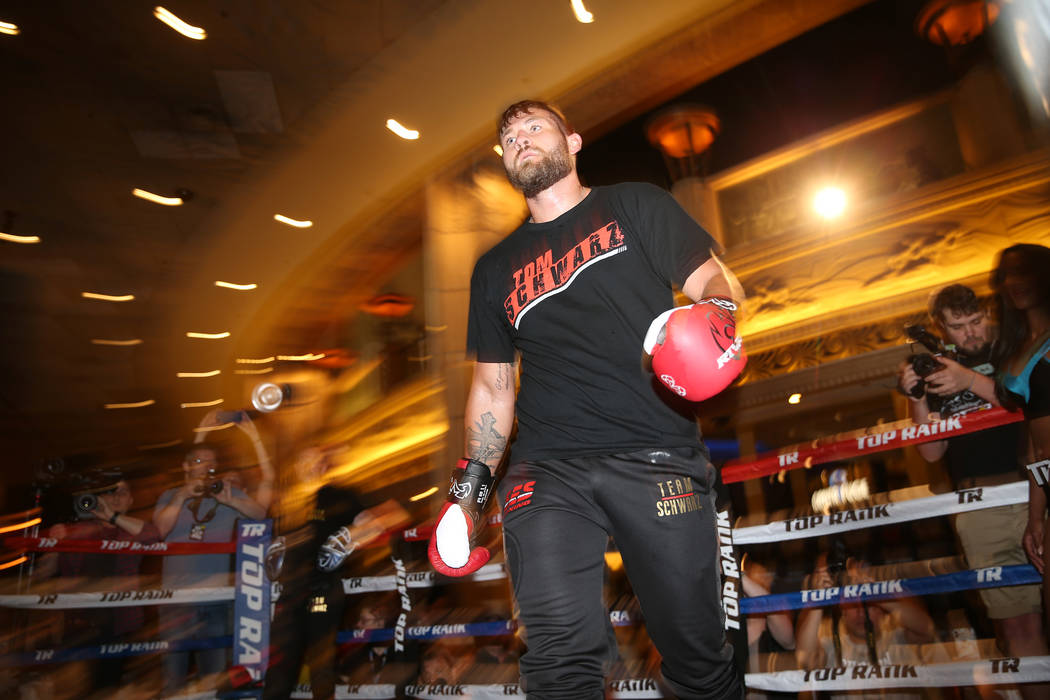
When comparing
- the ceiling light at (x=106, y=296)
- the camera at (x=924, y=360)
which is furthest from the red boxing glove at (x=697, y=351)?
the ceiling light at (x=106, y=296)

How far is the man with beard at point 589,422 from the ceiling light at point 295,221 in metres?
6.79

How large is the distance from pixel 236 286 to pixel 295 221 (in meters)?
2.04

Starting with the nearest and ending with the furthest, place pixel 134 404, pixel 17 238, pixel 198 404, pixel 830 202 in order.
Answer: pixel 830 202 → pixel 17 238 → pixel 134 404 → pixel 198 404

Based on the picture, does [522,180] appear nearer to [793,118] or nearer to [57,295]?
[793,118]

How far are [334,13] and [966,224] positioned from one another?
6169mm

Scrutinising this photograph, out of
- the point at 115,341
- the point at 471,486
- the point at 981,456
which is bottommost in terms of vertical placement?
the point at 471,486

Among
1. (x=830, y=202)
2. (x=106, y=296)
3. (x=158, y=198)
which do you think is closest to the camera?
(x=830, y=202)

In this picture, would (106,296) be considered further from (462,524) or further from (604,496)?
(604,496)

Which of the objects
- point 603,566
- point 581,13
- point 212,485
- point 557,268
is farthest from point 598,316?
point 581,13

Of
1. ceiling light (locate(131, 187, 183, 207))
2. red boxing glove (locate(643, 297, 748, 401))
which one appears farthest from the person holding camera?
ceiling light (locate(131, 187, 183, 207))

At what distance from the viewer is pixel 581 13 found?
5.29m

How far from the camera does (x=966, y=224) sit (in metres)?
6.04

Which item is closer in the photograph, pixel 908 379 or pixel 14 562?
pixel 908 379

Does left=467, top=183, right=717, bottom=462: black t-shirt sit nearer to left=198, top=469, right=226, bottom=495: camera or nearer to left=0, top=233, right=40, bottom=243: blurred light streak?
left=198, top=469, right=226, bottom=495: camera
